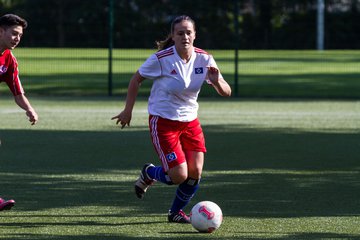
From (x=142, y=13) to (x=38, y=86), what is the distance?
4.18 metres

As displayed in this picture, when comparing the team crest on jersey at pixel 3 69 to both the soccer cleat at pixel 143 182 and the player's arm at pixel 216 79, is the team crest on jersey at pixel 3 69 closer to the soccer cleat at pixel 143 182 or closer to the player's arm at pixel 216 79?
the soccer cleat at pixel 143 182

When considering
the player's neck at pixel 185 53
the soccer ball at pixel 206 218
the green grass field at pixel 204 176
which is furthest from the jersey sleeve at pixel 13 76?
the soccer ball at pixel 206 218

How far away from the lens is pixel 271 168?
12281mm

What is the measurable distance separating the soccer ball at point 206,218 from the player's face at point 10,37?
2.14 metres

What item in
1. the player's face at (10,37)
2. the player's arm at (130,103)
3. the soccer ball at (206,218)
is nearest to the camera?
the soccer ball at (206,218)

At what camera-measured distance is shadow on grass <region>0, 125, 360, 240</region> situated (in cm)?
952

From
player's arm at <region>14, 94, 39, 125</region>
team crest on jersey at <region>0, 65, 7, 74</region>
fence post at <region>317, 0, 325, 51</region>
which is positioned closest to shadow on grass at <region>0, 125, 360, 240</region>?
player's arm at <region>14, 94, 39, 125</region>

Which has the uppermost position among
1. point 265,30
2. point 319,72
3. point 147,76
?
point 147,76

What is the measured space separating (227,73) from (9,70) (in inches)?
890

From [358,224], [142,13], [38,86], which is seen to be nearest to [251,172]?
[358,224]

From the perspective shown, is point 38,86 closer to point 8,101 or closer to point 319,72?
point 8,101

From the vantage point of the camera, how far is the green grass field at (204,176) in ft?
27.5

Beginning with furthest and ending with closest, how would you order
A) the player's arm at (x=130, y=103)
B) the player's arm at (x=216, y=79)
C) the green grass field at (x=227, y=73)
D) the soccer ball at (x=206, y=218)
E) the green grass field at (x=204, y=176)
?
the green grass field at (x=227, y=73) → the player's arm at (x=216, y=79) → the player's arm at (x=130, y=103) → the green grass field at (x=204, y=176) → the soccer ball at (x=206, y=218)

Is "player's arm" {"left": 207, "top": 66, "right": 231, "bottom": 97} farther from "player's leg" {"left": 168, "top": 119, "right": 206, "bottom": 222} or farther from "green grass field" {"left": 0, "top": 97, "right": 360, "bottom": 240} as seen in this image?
"green grass field" {"left": 0, "top": 97, "right": 360, "bottom": 240}
